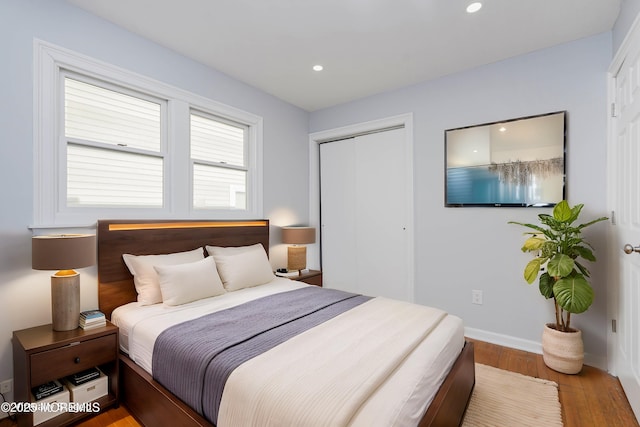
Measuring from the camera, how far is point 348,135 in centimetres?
403

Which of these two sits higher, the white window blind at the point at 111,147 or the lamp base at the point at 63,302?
the white window blind at the point at 111,147

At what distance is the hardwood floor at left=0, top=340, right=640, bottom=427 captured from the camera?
185 centimetres

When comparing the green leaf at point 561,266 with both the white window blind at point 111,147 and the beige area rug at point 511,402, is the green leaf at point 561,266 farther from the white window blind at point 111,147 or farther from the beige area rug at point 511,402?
the white window blind at point 111,147

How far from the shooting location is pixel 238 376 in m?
1.32

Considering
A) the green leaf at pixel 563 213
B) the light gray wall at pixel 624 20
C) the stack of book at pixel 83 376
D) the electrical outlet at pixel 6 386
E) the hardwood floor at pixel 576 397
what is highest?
the light gray wall at pixel 624 20

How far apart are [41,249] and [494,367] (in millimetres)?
3305

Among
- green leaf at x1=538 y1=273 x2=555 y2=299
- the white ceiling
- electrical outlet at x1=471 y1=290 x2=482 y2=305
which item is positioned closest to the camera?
the white ceiling

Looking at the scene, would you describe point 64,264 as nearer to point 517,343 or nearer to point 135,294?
point 135,294

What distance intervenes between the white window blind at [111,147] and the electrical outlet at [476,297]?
3.11m

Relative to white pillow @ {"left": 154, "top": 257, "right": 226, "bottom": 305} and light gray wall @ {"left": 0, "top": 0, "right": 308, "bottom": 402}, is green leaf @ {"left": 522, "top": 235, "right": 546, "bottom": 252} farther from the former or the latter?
light gray wall @ {"left": 0, "top": 0, "right": 308, "bottom": 402}

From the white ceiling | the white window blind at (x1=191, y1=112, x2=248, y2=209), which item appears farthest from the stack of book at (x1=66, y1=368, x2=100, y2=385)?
the white ceiling

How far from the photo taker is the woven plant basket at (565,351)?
7.66 ft

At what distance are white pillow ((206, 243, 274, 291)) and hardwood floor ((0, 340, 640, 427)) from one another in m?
1.11

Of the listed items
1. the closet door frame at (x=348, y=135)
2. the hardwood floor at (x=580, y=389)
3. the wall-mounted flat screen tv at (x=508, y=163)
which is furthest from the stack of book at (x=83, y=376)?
the wall-mounted flat screen tv at (x=508, y=163)
